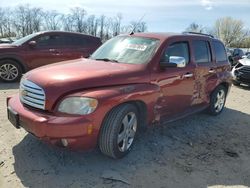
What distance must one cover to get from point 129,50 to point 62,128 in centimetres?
193

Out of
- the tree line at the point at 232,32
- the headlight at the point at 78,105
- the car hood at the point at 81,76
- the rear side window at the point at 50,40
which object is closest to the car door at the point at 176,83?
the car hood at the point at 81,76

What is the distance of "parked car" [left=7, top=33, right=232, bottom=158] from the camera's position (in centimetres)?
378

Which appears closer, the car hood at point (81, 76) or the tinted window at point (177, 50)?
the car hood at point (81, 76)

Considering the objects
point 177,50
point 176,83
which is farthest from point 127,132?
point 177,50

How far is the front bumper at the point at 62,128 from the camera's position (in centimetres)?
369

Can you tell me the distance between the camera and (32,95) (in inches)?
160

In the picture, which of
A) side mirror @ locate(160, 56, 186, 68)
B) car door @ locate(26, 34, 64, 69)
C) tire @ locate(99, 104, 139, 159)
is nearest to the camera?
tire @ locate(99, 104, 139, 159)

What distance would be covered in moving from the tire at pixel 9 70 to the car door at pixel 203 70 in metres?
5.93

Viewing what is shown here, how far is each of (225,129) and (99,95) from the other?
3.29 metres

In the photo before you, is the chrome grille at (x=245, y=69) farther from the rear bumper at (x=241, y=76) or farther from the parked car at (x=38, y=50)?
the parked car at (x=38, y=50)

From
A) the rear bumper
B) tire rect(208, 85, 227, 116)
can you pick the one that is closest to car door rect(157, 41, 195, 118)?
tire rect(208, 85, 227, 116)

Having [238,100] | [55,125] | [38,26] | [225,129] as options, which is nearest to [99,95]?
[55,125]

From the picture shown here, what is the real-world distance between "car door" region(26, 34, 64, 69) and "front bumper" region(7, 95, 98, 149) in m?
6.31

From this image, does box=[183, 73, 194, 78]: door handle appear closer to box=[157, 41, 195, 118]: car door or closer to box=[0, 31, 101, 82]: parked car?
box=[157, 41, 195, 118]: car door
